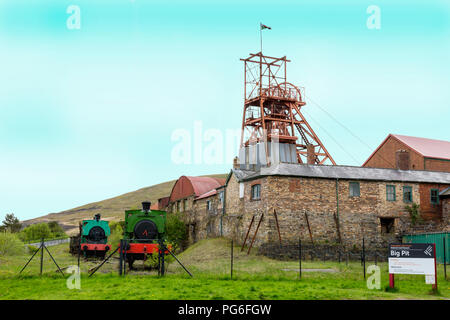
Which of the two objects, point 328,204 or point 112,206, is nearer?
point 328,204

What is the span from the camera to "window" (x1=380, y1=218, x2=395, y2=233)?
34656 mm

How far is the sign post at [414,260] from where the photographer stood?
49.8 feet

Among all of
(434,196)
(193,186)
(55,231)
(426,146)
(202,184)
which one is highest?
(426,146)

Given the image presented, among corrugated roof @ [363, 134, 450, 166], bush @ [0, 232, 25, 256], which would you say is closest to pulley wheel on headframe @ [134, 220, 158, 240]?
bush @ [0, 232, 25, 256]

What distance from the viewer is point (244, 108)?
5191 cm

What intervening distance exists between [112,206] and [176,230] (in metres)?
72.0

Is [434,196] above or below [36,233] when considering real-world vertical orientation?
above

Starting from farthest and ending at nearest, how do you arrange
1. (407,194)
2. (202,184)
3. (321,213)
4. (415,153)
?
(202,184)
(415,153)
(407,194)
(321,213)

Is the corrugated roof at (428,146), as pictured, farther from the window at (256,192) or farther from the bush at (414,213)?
the window at (256,192)

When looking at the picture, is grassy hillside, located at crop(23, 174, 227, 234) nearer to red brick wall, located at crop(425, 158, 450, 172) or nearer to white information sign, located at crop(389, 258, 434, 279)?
red brick wall, located at crop(425, 158, 450, 172)

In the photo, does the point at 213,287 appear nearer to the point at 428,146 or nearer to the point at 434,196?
the point at 434,196

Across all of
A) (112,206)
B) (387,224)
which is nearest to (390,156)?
(387,224)

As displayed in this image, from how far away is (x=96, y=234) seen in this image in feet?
89.8

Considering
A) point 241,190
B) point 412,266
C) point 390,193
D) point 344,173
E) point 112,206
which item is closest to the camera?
point 412,266
